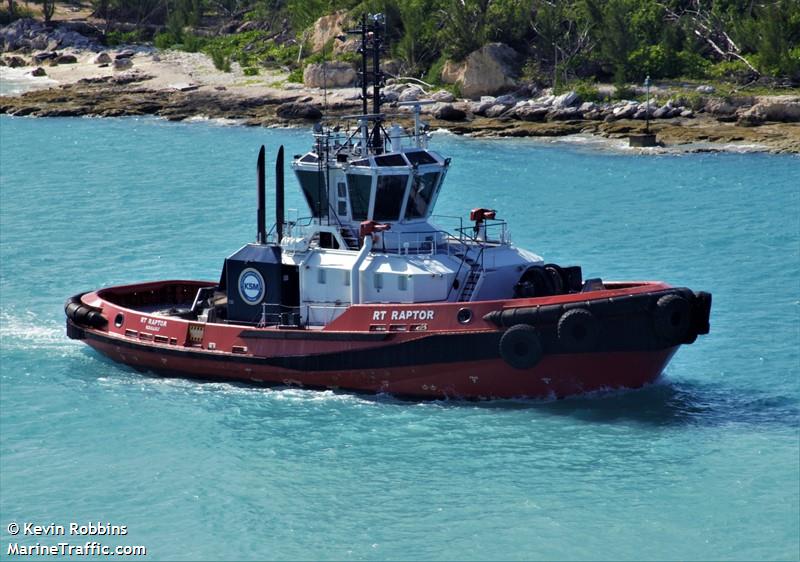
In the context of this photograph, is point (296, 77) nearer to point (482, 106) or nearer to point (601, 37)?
point (482, 106)

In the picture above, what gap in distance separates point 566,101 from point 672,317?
3853 cm

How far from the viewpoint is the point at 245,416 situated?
76.2 feet

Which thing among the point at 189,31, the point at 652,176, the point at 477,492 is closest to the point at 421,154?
the point at 477,492

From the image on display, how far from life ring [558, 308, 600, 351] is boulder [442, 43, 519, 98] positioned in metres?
42.2

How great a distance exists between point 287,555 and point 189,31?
247 ft

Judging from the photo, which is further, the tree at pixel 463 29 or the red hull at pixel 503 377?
the tree at pixel 463 29

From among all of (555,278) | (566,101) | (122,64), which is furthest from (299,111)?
(555,278)

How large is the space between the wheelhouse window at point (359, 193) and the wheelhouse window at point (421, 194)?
78cm

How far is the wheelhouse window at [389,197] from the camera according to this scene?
80.4 feet

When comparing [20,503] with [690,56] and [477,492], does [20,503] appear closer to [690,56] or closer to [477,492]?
[477,492]

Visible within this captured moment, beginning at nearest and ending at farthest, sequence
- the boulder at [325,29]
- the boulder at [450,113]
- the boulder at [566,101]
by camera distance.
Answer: the boulder at [450,113], the boulder at [566,101], the boulder at [325,29]

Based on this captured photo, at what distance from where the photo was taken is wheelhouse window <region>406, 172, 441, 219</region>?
2480 cm

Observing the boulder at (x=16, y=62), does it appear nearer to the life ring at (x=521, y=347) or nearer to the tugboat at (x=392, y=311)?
the tugboat at (x=392, y=311)

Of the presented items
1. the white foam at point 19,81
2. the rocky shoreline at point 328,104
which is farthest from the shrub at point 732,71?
the white foam at point 19,81
